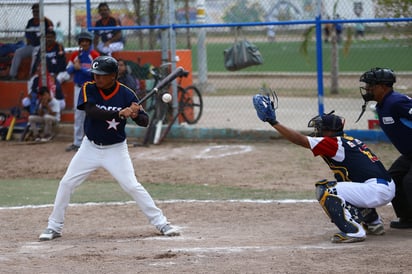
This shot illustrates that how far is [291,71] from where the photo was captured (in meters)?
25.2

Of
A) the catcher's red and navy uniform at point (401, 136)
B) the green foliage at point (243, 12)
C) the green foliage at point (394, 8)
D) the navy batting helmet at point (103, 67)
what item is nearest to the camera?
the navy batting helmet at point (103, 67)

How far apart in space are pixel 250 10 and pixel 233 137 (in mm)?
3254

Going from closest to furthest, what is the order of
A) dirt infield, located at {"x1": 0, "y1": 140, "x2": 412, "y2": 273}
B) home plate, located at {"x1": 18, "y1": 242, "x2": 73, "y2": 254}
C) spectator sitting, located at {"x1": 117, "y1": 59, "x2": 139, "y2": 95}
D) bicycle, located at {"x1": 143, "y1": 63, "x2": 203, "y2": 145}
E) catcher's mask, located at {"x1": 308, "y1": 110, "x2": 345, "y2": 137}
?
dirt infield, located at {"x1": 0, "y1": 140, "x2": 412, "y2": 273}
home plate, located at {"x1": 18, "y1": 242, "x2": 73, "y2": 254}
catcher's mask, located at {"x1": 308, "y1": 110, "x2": 345, "y2": 137}
spectator sitting, located at {"x1": 117, "y1": 59, "x2": 139, "y2": 95}
bicycle, located at {"x1": 143, "y1": 63, "x2": 203, "y2": 145}

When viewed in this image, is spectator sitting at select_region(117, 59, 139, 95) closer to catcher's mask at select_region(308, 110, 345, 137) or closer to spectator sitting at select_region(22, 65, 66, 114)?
spectator sitting at select_region(22, 65, 66, 114)

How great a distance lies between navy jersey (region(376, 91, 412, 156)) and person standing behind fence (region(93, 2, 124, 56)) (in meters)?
7.43

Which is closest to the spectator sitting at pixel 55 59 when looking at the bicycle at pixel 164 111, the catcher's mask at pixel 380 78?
the bicycle at pixel 164 111

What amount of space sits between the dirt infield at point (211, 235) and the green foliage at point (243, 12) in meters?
4.39

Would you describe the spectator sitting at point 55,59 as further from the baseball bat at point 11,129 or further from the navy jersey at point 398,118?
the navy jersey at point 398,118

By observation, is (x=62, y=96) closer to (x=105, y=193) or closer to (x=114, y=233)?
(x=105, y=193)

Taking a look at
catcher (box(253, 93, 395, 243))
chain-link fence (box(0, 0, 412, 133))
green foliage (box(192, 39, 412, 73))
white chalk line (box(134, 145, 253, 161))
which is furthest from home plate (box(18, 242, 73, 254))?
green foliage (box(192, 39, 412, 73))

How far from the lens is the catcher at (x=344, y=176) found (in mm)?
7125

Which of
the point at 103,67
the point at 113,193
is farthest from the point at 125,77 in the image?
the point at 103,67

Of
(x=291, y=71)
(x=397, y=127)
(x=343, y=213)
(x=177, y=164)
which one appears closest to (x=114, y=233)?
(x=343, y=213)

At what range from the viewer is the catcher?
712 centimetres
